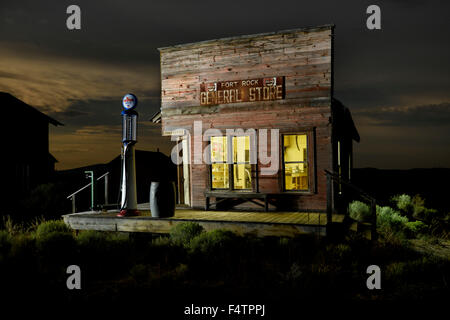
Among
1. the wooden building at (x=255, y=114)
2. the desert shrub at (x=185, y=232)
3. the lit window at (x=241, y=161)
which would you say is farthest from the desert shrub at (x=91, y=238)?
the lit window at (x=241, y=161)

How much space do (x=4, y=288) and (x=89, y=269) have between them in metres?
1.63

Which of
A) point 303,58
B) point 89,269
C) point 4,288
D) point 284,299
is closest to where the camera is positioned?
point 284,299

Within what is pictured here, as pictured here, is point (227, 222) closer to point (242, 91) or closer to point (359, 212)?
point (242, 91)

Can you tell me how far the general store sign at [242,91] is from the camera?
11.2 m

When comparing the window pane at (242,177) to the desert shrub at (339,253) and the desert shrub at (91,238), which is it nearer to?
the desert shrub at (339,253)

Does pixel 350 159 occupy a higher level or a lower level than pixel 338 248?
higher

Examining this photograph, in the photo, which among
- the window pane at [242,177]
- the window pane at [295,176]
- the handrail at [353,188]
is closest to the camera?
the handrail at [353,188]

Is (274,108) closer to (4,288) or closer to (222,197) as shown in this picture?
(222,197)

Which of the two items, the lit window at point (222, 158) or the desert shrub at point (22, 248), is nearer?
the desert shrub at point (22, 248)

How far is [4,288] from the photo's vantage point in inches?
262

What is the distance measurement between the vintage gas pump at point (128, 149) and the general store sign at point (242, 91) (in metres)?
2.78

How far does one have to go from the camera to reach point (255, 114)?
11516 millimetres
